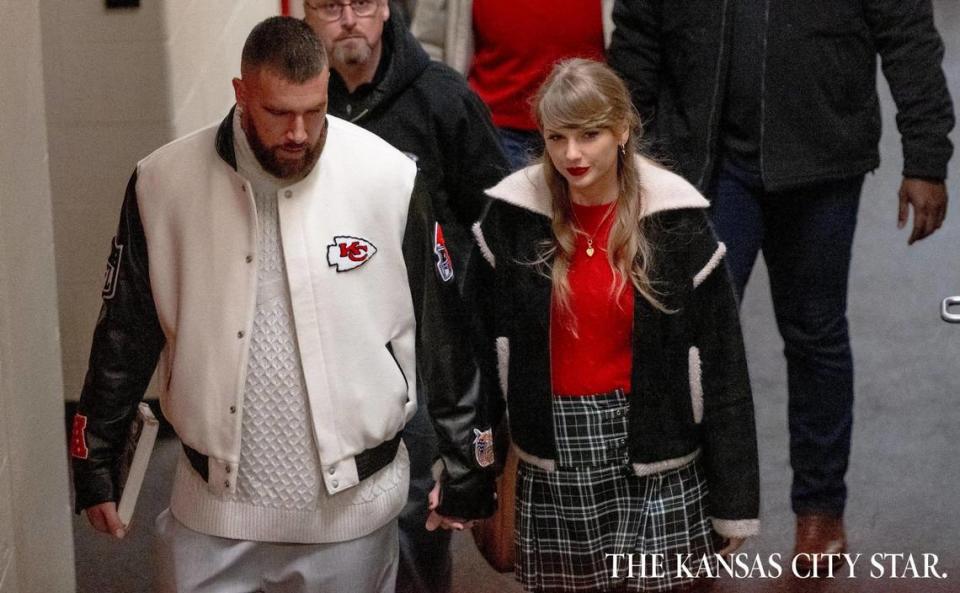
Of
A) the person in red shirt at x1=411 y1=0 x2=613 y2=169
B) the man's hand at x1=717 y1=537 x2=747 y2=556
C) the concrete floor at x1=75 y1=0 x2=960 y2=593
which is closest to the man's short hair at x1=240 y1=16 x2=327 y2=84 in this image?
the man's hand at x1=717 y1=537 x2=747 y2=556

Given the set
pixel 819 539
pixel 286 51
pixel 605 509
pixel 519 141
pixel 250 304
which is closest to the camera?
pixel 286 51

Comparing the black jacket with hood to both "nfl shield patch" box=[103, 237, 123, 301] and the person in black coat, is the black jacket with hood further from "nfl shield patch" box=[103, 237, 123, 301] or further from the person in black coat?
"nfl shield patch" box=[103, 237, 123, 301]

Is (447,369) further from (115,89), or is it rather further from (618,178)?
(115,89)

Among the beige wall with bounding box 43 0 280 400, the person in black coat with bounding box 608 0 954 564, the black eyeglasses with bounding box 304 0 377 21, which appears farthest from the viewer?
the beige wall with bounding box 43 0 280 400

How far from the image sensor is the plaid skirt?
2.92 metres

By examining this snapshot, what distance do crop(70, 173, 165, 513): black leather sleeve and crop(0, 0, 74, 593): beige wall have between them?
349 mm

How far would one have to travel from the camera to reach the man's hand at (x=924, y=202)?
369cm

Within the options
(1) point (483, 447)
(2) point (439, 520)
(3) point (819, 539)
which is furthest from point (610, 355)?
(3) point (819, 539)

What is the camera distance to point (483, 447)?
2871 mm

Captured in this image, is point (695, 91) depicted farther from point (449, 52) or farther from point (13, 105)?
point (13, 105)

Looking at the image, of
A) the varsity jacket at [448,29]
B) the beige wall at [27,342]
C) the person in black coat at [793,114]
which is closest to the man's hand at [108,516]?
the beige wall at [27,342]

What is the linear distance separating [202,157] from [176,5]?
1.98 metres

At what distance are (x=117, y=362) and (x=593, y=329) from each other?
83cm

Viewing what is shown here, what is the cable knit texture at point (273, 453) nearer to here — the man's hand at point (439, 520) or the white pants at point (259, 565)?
the white pants at point (259, 565)
